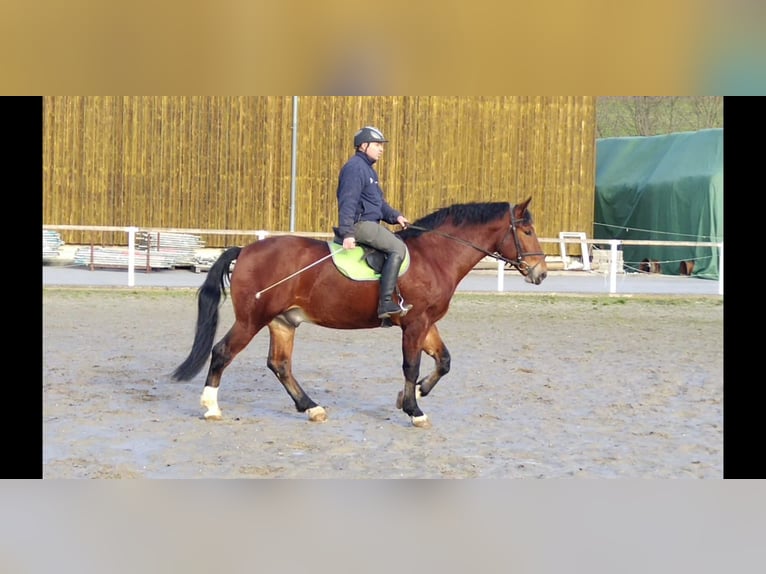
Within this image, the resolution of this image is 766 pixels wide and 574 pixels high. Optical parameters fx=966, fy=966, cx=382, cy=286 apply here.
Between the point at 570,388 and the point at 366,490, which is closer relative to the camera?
the point at 366,490

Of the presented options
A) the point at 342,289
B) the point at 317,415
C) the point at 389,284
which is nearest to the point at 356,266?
the point at 342,289

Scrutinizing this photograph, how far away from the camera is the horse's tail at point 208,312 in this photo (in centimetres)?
719

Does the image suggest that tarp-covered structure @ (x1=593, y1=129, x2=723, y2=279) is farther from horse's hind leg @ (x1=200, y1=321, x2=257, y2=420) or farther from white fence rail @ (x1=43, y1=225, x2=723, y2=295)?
horse's hind leg @ (x1=200, y1=321, x2=257, y2=420)

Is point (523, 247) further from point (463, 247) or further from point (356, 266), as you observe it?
point (356, 266)

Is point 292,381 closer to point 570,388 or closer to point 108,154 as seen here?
point 570,388

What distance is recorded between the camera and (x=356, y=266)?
6.96m

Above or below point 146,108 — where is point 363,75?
below

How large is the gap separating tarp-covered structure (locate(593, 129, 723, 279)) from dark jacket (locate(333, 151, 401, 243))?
16.3 meters

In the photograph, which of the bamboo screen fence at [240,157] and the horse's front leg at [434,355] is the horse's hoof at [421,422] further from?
the bamboo screen fence at [240,157]

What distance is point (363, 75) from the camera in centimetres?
553

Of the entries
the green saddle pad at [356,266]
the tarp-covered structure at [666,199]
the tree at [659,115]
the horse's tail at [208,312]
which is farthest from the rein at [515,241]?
the tree at [659,115]

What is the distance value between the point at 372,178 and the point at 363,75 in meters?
1.42

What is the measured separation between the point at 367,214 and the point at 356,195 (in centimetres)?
23
